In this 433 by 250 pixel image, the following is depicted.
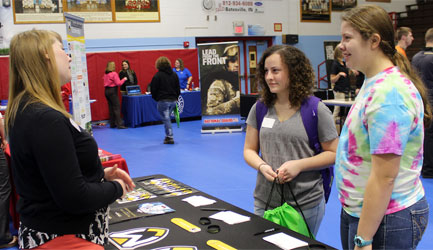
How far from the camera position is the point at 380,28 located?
1263mm

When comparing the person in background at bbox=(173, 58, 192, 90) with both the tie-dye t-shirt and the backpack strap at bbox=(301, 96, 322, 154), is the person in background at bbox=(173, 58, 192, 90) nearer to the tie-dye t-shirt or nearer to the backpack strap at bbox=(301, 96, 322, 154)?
the backpack strap at bbox=(301, 96, 322, 154)

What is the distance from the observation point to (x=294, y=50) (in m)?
2.07

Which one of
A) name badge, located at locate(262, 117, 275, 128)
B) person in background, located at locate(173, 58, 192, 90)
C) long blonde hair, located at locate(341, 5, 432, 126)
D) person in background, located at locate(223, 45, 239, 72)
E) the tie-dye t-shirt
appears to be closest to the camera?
the tie-dye t-shirt

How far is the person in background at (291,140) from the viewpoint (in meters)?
1.98

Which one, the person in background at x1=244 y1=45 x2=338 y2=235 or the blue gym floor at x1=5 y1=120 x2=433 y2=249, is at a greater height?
the person in background at x1=244 y1=45 x2=338 y2=235

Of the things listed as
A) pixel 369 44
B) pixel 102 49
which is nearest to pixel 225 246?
pixel 369 44

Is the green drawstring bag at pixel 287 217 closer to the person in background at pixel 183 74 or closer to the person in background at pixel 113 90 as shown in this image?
the person in background at pixel 113 90

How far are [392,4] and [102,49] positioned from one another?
11485mm

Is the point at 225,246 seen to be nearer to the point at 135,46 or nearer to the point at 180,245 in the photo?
the point at 180,245

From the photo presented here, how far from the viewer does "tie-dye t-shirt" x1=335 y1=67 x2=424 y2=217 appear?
1.15 m

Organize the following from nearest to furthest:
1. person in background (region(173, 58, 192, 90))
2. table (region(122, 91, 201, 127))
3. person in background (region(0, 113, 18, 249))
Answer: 1. person in background (region(0, 113, 18, 249))
2. table (region(122, 91, 201, 127))
3. person in background (region(173, 58, 192, 90))

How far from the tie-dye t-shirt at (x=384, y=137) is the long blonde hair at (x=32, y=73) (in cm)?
93

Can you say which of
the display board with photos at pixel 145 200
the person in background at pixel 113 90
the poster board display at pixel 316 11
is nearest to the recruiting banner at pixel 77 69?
the display board with photos at pixel 145 200

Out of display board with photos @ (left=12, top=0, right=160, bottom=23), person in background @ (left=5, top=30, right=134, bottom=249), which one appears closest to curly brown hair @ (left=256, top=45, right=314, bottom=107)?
person in background @ (left=5, top=30, right=134, bottom=249)
